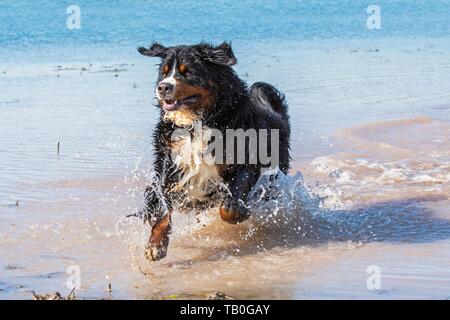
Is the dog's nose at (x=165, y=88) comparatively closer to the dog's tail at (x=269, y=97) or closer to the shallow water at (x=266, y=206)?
the shallow water at (x=266, y=206)

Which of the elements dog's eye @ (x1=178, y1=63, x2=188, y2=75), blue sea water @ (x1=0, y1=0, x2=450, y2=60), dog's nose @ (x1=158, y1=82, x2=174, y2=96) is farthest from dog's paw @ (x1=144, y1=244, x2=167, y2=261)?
blue sea water @ (x1=0, y1=0, x2=450, y2=60)

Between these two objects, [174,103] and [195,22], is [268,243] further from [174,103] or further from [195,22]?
[195,22]

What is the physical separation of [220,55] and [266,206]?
4.01ft

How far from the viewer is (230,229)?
5.91m

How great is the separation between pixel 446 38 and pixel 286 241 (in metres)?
13.1

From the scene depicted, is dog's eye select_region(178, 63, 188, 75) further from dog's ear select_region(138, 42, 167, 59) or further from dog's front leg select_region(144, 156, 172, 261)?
dog's front leg select_region(144, 156, 172, 261)

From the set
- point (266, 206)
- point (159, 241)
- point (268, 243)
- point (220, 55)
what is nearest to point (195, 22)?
point (266, 206)

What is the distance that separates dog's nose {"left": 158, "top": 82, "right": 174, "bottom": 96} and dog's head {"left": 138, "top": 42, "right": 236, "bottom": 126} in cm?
2

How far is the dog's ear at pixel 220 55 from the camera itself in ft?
17.9

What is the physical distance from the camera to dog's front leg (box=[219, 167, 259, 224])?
17.9 ft

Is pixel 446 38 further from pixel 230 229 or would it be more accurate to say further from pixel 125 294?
pixel 125 294

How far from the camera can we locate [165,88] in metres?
5.25

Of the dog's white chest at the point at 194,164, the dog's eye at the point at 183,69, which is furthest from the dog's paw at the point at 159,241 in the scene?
the dog's eye at the point at 183,69

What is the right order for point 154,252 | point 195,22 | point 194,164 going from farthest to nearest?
point 195,22 < point 194,164 < point 154,252
